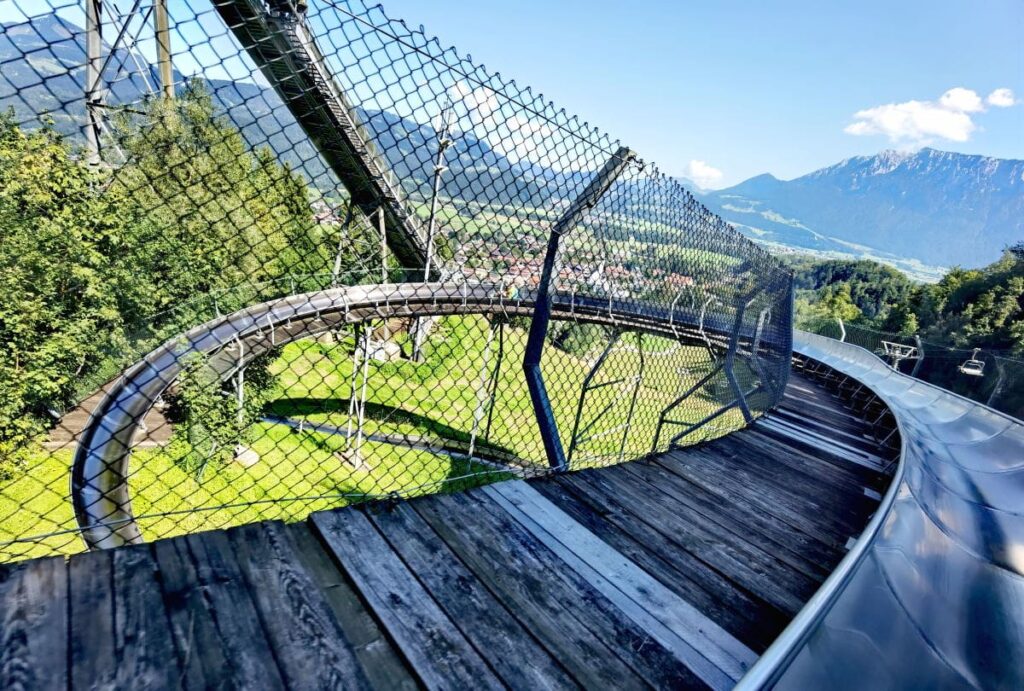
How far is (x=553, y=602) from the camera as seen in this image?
1.67 metres

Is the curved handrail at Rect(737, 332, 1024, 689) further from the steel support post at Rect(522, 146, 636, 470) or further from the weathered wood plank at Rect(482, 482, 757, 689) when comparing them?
the steel support post at Rect(522, 146, 636, 470)

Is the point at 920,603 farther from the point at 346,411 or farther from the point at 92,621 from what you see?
the point at 346,411

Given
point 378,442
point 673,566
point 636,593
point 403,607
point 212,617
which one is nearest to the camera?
point 212,617

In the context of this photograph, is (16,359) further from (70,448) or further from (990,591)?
(990,591)

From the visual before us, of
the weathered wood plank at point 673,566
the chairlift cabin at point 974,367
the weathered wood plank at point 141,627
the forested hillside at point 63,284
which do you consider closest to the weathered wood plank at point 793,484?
the weathered wood plank at point 673,566

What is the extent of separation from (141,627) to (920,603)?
2.09m

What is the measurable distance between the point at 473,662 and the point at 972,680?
1189mm

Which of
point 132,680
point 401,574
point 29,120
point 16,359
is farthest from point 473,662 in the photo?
point 16,359

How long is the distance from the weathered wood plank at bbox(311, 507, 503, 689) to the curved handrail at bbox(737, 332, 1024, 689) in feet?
2.68

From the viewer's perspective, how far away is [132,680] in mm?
1173

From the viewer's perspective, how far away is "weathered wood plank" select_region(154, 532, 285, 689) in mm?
1229

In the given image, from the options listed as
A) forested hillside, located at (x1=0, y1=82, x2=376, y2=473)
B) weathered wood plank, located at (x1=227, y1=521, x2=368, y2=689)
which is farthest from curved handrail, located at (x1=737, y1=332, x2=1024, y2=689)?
forested hillside, located at (x1=0, y1=82, x2=376, y2=473)

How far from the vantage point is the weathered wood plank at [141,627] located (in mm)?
1192

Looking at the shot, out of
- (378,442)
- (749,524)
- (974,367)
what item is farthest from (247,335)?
(974,367)
